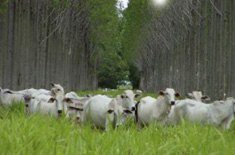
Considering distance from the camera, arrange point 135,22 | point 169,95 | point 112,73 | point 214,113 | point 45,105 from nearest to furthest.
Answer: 1. point 214,113
2. point 169,95
3. point 45,105
4. point 135,22
5. point 112,73

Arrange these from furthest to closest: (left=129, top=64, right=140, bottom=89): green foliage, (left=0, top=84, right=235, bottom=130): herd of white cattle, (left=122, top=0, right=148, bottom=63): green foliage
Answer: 1. (left=129, top=64, right=140, bottom=89): green foliage
2. (left=122, top=0, right=148, bottom=63): green foliage
3. (left=0, top=84, right=235, bottom=130): herd of white cattle

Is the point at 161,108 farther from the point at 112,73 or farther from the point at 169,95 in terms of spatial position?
the point at 112,73

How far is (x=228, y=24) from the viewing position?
20781 mm

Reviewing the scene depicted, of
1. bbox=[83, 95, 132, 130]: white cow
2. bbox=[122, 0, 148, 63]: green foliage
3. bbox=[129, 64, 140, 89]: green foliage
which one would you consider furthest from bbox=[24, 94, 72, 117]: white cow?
bbox=[129, 64, 140, 89]: green foliage

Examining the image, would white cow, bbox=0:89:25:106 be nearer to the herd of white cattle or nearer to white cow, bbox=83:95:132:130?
the herd of white cattle

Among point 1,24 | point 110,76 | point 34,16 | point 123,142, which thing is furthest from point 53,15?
point 110,76

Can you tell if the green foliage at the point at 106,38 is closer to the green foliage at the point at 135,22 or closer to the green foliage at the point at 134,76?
the green foliage at the point at 135,22

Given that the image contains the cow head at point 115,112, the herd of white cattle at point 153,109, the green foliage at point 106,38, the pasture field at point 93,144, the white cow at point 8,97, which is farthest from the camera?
the green foliage at point 106,38

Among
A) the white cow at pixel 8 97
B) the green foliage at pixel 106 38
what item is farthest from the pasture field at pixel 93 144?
the green foliage at pixel 106 38

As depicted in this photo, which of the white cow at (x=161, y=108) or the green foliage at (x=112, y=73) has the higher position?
the green foliage at (x=112, y=73)

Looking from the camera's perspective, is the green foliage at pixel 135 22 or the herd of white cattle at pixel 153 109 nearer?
the herd of white cattle at pixel 153 109

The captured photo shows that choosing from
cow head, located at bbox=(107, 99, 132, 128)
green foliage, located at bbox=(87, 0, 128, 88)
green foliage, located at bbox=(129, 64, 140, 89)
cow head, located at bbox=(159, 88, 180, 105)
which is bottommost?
cow head, located at bbox=(107, 99, 132, 128)

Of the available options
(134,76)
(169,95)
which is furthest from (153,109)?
(134,76)

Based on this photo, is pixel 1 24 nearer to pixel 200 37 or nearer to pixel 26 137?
pixel 200 37
